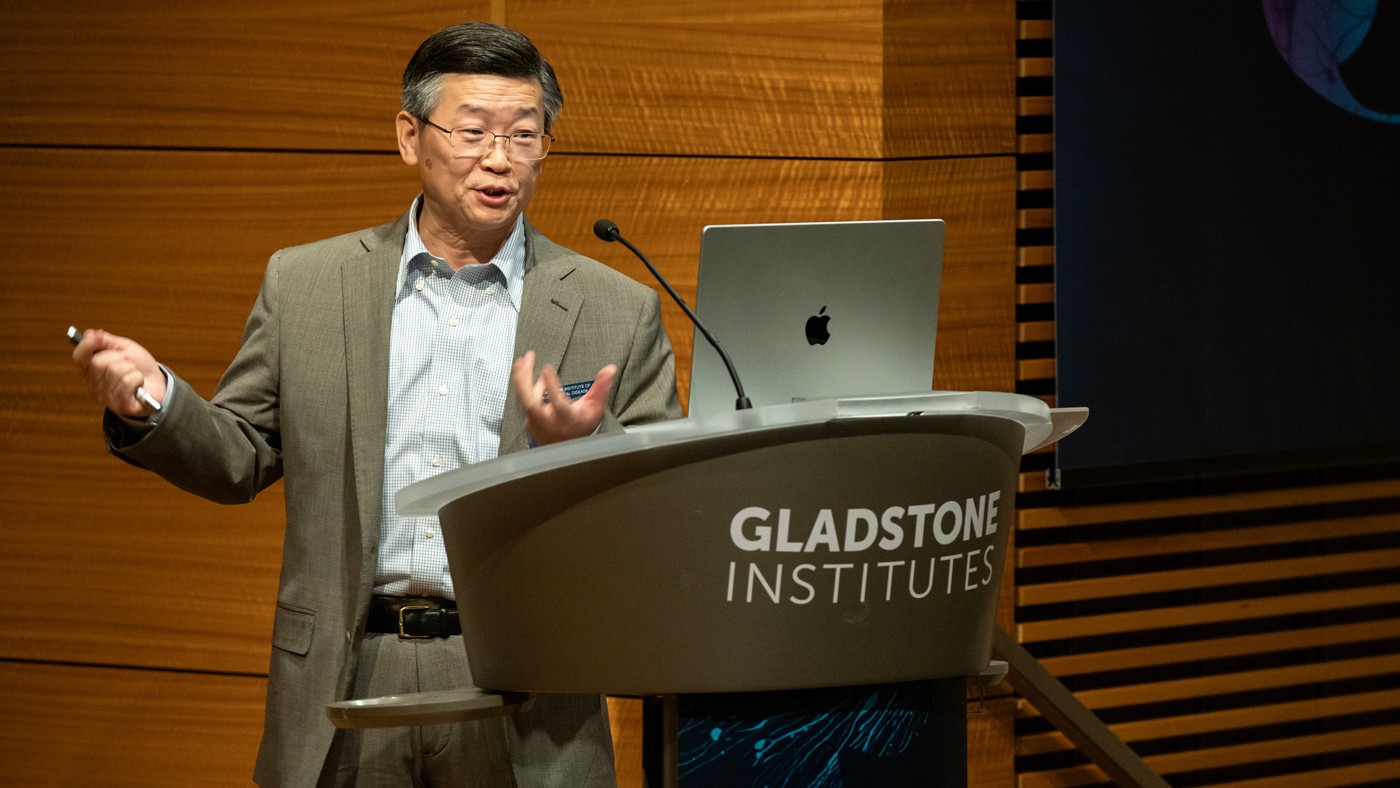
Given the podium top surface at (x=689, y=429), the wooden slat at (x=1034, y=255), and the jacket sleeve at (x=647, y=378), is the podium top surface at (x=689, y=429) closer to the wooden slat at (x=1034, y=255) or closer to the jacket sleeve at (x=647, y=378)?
the jacket sleeve at (x=647, y=378)

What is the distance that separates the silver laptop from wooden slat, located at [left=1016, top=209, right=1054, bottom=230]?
6.52ft

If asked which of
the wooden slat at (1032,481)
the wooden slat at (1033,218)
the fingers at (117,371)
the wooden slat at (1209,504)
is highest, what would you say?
the wooden slat at (1033,218)

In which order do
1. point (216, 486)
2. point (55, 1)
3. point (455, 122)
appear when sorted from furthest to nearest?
point (55, 1) < point (455, 122) < point (216, 486)

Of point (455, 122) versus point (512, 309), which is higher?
point (455, 122)

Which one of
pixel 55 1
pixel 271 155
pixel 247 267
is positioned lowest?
pixel 247 267

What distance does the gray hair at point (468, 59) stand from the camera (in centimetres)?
204

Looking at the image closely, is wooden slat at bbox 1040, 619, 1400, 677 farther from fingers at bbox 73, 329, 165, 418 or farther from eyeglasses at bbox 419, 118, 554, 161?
fingers at bbox 73, 329, 165, 418

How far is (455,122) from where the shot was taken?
2029 mm

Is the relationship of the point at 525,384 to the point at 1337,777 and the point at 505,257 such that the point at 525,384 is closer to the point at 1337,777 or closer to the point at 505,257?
the point at 505,257

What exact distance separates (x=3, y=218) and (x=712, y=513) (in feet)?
8.57

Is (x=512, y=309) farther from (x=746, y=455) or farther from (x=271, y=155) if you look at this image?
(x=271, y=155)

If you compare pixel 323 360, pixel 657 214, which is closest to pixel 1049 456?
pixel 657 214

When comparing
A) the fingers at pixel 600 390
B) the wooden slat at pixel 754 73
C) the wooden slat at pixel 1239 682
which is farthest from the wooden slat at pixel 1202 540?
the fingers at pixel 600 390

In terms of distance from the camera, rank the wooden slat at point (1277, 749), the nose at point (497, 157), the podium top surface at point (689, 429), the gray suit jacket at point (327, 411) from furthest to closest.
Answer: the wooden slat at point (1277, 749), the nose at point (497, 157), the gray suit jacket at point (327, 411), the podium top surface at point (689, 429)
